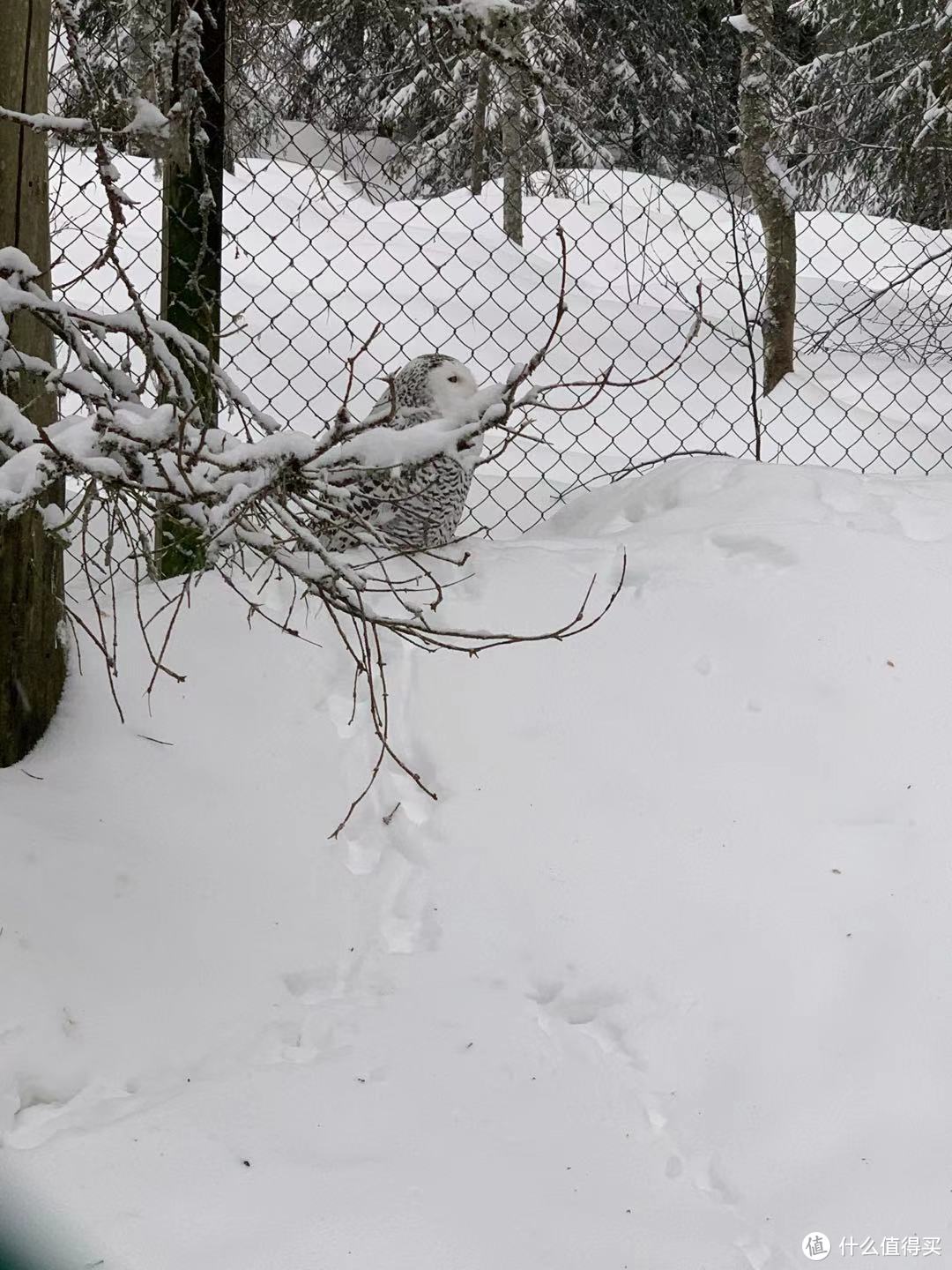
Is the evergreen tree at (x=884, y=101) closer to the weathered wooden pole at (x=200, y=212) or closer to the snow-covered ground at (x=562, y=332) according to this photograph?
the snow-covered ground at (x=562, y=332)

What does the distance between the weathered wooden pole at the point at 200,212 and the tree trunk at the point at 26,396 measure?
0.52 metres

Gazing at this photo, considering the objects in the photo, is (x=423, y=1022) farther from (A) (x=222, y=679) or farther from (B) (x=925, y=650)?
(B) (x=925, y=650)

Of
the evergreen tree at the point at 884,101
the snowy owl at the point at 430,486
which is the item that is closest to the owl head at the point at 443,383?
the snowy owl at the point at 430,486

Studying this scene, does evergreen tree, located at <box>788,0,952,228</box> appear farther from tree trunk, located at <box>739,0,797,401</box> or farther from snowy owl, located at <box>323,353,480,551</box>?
snowy owl, located at <box>323,353,480,551</box>

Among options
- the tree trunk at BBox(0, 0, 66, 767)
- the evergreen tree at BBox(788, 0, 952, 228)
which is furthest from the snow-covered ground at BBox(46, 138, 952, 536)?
the tree trunk at BBox(0, 0, 66, 767)

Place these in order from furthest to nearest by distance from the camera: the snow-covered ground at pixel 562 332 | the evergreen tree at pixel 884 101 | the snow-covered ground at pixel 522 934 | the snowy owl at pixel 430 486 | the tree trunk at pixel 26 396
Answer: the evergreen tree at pixel 884 101, the snow-covered ground at pixel 562 332, the snowy owl at pixel 430 486, the tree trunk at pixel 26 396, the snow-covered ground at pixel 522 934

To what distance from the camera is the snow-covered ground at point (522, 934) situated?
1684 mm

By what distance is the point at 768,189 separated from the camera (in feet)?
18.9

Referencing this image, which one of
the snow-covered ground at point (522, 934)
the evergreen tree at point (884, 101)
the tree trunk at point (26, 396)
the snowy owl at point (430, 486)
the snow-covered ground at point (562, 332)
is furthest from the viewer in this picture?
the evergreen tree at point (884, 101)

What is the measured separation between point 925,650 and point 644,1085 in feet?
3.72

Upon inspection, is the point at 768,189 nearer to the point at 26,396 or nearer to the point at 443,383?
the point at 443,383

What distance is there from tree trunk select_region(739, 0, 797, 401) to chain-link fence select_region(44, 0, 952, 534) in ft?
0.51

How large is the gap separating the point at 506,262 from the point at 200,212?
534 cm

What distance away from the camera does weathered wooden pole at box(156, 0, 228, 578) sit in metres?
2.80
